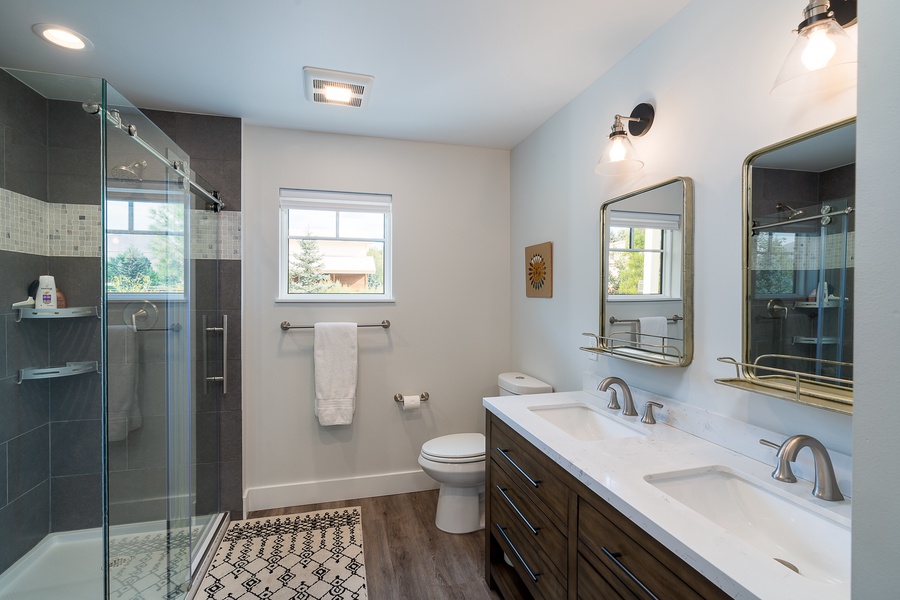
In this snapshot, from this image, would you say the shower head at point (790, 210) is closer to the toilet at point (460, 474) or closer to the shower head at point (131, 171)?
the toilet at point (460, 474)

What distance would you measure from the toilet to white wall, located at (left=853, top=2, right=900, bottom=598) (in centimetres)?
192

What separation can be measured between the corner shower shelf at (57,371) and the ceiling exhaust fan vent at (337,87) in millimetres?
1574

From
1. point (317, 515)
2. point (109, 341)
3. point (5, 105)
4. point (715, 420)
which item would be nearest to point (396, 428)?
point (317, 515)

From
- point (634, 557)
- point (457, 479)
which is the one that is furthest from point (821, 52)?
point (457, 479)

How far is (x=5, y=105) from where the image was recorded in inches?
63.4

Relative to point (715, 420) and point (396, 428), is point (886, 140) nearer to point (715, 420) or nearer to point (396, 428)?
point (715, 420)

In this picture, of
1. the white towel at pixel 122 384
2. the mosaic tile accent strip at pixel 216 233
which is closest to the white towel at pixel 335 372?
the mosaic tile accent strip at pixel 216 233

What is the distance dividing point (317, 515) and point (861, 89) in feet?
9.50

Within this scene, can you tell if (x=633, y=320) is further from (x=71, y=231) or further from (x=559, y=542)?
(x=71, y=231)

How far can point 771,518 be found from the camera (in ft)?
3.42

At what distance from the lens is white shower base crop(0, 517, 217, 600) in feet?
4.79

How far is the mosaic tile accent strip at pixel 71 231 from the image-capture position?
174cm

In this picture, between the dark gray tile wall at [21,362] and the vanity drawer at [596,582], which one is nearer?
the vanity drawer at [596,582]

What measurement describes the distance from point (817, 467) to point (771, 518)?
0.55ft
